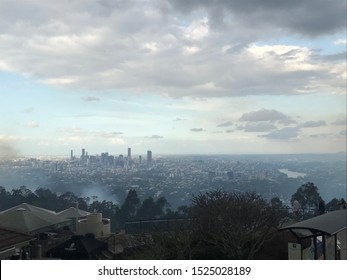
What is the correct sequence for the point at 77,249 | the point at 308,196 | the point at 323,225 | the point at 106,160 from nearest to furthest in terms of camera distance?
1. the point at 323,225
2. the point at 77,249
3. the point at 308,196
4. the point at 106,160

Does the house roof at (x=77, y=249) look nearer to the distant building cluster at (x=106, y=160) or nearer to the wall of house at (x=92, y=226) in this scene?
the wall of house at (x=92, y=226)

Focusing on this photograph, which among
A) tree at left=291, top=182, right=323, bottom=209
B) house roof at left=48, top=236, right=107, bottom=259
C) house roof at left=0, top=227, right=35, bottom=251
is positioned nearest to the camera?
house roof at left=0, top=227, right=35, bottom=251

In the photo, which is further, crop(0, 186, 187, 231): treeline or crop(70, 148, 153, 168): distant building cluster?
crop(70, 148, 153, 168): distant building cluster

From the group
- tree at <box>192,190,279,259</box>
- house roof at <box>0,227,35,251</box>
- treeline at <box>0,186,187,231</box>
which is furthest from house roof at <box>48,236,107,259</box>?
treeline at <box>0,186,187,231</box>

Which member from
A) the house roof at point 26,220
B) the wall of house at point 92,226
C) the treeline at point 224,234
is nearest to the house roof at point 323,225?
the treeline at point 224,234

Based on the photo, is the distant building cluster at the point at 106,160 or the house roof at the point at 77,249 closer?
the house roof at the point at 77,249

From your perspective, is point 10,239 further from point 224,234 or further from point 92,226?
point 92,226

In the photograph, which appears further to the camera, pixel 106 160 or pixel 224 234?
pixel 106 160

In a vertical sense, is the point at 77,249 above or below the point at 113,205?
above

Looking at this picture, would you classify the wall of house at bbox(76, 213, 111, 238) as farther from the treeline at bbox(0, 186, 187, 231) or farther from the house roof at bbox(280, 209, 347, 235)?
the treeline at bbox(0, 186, 187, 231)

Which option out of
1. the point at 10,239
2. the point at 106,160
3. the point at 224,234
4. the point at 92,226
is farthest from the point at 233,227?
the point at 106,160
